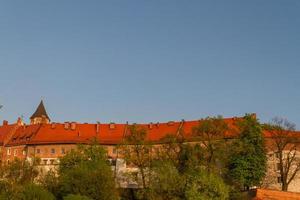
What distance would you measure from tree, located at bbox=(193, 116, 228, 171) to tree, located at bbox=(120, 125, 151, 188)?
614 centimetres

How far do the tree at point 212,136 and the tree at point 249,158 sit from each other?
2.05 metres

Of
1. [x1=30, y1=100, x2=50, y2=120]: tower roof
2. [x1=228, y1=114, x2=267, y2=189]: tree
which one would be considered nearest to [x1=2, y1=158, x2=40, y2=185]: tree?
[x1=228, y1=114, x2=267, y2=189]: tree

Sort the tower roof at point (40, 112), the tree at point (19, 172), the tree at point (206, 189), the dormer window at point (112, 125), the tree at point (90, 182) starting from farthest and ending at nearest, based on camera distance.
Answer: the tower roof at point (40, 112)
the dormer window at point (112, 125)
the tree at point (19, 172)
the tree at point (90, 182)
the tree at point (206, 189)

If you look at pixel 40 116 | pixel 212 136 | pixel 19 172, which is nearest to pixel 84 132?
pixel 40 116

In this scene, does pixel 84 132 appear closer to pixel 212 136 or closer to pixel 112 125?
pixel 112 125

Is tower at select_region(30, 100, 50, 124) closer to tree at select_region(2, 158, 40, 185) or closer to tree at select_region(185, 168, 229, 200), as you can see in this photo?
tree at select_region(2, 158, 40, 185)

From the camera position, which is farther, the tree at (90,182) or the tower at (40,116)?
the tower at (40,116)

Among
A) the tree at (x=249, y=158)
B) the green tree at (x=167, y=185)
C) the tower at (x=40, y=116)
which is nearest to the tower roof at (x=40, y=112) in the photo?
the tower at (x=40, y=116)

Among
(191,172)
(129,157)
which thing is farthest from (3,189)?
(191,172)

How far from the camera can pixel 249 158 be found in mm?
58438

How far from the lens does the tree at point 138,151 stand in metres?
57.5

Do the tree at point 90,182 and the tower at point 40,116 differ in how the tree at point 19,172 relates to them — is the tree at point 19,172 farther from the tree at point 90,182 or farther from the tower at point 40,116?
the tower at point 40,116

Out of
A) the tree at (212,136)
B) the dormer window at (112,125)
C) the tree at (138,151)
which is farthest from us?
the dormer window at (112,125)

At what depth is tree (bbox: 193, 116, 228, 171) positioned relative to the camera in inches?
2201
